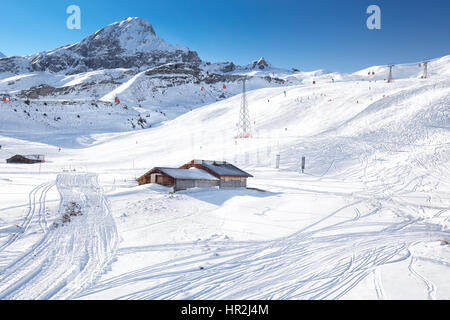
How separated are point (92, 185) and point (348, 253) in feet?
78.6

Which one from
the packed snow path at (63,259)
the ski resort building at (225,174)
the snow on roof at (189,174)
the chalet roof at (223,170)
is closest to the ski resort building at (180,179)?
the snow on roof at (189,174)

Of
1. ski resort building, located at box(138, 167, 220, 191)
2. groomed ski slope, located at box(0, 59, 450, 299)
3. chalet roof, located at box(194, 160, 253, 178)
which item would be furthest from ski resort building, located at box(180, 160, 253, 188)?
groomed ski slope, located at box(0, 59, 450, 299)

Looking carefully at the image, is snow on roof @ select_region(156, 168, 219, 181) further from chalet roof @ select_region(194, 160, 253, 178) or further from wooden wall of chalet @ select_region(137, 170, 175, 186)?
chalet roof @ select_region(194, 160, 253, 178)

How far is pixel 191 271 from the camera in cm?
917

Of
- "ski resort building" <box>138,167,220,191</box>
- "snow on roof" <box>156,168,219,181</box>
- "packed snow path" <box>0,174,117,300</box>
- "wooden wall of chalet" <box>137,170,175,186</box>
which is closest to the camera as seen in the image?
"packed snow path" <box>0,174,117,300</box>

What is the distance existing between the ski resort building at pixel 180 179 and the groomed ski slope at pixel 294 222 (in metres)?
1.52

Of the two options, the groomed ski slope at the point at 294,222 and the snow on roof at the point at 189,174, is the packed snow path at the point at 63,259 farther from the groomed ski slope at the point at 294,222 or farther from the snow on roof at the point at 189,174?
the snow on roof at the point at 189,174

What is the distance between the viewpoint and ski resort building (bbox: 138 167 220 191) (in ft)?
83.5

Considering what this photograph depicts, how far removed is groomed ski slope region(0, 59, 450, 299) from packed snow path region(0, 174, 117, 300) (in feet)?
0.27

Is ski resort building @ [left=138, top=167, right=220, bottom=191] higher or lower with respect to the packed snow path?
higher

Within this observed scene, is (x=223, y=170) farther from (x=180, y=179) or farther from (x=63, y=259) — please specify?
(x=63, y=259)

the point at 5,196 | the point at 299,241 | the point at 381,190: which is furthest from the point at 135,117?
the point at 299,241

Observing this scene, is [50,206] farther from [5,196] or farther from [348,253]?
[348,253]

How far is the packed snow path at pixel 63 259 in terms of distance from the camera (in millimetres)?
7860
